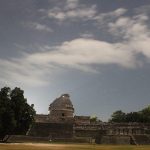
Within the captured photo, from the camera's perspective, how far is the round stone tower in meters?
101

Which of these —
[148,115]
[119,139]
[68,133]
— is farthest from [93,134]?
[148,115]

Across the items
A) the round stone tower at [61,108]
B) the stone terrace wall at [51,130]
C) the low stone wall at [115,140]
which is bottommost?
the low stone wall at [115,140]

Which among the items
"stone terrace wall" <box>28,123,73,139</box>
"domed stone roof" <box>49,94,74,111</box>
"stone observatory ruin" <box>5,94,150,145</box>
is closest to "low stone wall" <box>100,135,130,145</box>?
"stone observatory ruin" <box>5,94,150,145</box>

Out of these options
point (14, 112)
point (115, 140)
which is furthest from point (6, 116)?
point (115, 140)

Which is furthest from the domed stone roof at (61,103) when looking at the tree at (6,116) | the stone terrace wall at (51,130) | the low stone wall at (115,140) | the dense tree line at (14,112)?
the low stone wall at (115,140)

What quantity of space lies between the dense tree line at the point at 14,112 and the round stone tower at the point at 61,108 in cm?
2787

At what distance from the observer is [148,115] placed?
348ft

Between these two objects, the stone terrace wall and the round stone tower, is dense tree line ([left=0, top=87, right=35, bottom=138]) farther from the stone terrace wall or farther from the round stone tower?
the round stone tower

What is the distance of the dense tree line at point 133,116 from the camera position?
106 m

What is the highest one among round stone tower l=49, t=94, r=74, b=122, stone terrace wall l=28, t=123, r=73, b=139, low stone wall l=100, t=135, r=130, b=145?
round stone tower l=49, t=94, r=74, b=122

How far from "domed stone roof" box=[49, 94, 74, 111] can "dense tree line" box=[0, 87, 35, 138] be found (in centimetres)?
2920

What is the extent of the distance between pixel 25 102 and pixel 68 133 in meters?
9.06

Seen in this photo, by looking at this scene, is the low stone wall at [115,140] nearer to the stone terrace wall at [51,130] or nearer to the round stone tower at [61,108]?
the stone terrace wall at [51,130]

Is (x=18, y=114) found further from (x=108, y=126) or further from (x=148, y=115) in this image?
(x=148, y=115)
